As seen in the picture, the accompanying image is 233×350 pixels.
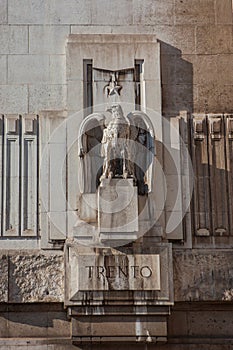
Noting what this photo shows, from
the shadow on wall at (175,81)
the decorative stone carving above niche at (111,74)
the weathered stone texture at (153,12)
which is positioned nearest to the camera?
the decorative stone carving above niche at (111,74)

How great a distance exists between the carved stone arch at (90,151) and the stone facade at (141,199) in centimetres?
19

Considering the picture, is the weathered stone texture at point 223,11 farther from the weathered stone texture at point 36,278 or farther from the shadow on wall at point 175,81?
the weathered stone texture at point 36,278

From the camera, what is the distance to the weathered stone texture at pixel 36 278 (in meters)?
14.8

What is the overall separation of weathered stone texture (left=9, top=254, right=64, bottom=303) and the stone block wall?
8.04 feet

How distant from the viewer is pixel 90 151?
1522cm

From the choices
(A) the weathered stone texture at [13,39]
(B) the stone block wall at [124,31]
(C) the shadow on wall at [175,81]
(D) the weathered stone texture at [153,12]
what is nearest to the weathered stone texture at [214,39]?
(B) the stone block wall at [124,31]

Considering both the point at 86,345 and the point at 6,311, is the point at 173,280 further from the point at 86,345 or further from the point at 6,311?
the point at 6,311

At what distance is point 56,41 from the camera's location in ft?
52.7

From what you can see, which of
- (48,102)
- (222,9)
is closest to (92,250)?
(48,102)

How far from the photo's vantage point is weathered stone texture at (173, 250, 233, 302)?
14.8m

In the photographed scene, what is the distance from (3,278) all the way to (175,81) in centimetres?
422

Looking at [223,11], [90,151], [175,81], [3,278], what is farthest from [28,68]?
[3,278]

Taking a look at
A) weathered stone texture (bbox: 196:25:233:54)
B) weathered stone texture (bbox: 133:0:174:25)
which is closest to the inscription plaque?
weathered stone texture (bbox: 196:25:233:54)

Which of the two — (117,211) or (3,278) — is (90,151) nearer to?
(117,211)
